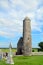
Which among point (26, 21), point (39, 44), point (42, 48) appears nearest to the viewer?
point (26, 21)

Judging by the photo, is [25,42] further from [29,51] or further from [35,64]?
[35,64]

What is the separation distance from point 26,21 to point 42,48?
933 inches

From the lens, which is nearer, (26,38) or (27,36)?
(27,36)

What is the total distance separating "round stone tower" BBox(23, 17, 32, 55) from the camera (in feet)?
163

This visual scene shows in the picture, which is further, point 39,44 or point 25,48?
point 39,44

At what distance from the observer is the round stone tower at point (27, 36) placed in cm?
4956

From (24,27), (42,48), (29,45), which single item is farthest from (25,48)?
(42,48)

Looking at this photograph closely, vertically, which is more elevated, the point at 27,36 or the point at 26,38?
the point at 27,36

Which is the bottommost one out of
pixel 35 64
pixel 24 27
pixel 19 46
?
pixel 35 64

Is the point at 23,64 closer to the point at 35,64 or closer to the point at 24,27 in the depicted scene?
the point at 35,64

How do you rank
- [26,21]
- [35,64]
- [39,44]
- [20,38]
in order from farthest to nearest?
[39,44], [20,38], [26,21], [35,64]

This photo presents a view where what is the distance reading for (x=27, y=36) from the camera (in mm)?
49906

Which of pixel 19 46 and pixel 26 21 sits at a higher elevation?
pixel 26 21

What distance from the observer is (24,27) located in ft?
163
